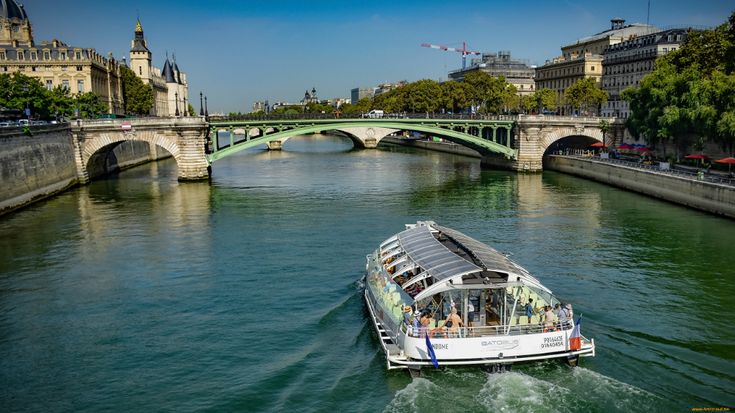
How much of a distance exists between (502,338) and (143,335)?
39.7 feet

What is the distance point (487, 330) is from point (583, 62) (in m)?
110

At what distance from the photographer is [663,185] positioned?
162 feet

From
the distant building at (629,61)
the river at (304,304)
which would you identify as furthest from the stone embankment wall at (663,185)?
the distant building at (629,61)

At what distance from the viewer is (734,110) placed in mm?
49688

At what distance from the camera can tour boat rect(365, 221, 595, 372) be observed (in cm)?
1736

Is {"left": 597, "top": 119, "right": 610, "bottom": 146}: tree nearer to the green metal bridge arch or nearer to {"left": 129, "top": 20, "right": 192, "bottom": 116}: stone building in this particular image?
the green metal bridge arch

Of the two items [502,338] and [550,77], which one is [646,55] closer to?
[550,77]

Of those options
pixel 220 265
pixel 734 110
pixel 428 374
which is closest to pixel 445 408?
pixel 428 374

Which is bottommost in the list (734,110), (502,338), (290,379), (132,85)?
(290,379)

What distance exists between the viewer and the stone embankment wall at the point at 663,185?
138 ft

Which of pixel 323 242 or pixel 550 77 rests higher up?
pixel 550 77

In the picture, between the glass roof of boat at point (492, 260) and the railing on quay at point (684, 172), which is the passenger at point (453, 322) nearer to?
the glass roof of boat at point (492, 260)

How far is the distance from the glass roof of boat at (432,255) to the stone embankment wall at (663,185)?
26.7 metres

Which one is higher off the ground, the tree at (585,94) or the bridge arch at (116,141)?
the tree at (585,94)
